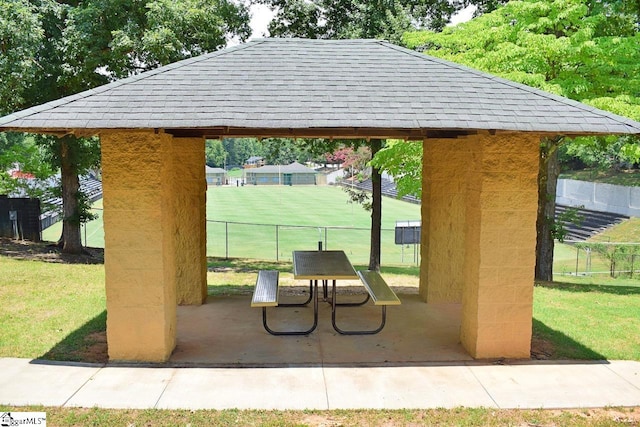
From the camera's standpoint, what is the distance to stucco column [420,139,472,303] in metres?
9.05

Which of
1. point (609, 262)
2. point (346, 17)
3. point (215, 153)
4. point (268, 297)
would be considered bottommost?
point (609, 262)

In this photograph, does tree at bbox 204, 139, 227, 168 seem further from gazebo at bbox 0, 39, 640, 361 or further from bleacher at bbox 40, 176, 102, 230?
gazebo at bbox 0, 39, 640, 361

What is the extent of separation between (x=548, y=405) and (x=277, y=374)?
112 inches

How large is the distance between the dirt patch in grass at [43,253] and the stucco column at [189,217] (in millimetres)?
7131

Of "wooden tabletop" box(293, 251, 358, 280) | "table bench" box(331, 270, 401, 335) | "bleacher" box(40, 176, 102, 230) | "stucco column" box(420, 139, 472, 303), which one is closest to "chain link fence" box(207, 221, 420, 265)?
"bleacher" box(40, 176, 102, 230)

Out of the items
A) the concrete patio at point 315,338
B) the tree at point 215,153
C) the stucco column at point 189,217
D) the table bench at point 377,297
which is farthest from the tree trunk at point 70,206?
the tree at point 215,153

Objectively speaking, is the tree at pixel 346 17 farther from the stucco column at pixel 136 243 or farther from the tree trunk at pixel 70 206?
the stucco column at pixel 136 243

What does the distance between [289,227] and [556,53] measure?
40.7ft

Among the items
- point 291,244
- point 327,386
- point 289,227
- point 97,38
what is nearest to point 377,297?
point 327,386

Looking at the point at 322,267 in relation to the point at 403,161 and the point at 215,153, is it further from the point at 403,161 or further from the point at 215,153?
the point at 215,153

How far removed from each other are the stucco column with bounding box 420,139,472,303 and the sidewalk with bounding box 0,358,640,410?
9.43 feet

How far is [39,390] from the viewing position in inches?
224

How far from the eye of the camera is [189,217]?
9.11m

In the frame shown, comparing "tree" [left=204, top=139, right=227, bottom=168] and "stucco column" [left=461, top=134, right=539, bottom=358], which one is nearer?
"stucco column" [left=461, top=134, right=539, bottom=358]
